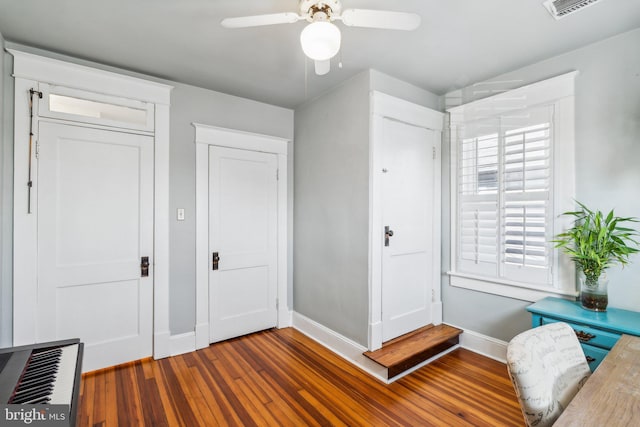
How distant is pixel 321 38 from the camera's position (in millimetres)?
1312

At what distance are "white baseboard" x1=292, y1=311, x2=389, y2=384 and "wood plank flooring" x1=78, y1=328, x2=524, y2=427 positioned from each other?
67 mm

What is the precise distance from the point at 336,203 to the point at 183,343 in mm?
2017

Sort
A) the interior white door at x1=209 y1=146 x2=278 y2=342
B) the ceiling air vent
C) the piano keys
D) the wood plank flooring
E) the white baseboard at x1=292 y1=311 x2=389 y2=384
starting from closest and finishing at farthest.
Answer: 1. the piano keys
2. the ceiling air vent
3. the wood plank flooring
4. the white baseboard at x1=292 y1=311 x2=389 y2=384
5. the interior white door at x1=209 y1=146 x2=278 y2=342

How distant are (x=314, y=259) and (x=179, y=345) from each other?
1557 millimetres

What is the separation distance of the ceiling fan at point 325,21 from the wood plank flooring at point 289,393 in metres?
2.20

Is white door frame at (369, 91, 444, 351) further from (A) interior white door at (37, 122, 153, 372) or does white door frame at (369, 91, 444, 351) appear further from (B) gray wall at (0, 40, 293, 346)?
(A) interior white door at (37, 122, 153, 372)

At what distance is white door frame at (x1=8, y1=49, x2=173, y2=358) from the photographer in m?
2.22

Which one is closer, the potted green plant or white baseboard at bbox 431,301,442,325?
the potted green plant

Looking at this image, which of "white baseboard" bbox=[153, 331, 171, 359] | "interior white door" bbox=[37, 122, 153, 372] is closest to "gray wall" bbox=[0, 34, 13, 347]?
"interior white door" bbox=[37, 122, 153, 372]

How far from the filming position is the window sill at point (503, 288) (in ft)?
7.90

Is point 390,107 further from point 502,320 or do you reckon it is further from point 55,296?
point 55,296

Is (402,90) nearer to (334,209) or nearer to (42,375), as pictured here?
(334,209)

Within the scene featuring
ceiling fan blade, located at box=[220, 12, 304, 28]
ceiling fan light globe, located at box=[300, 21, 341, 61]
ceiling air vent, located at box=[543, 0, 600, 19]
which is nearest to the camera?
ceiling fan light globe, located at box=[300, 21, 341, 61]

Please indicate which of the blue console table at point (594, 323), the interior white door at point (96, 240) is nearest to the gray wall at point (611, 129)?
the blue console table at point (594, 323)
